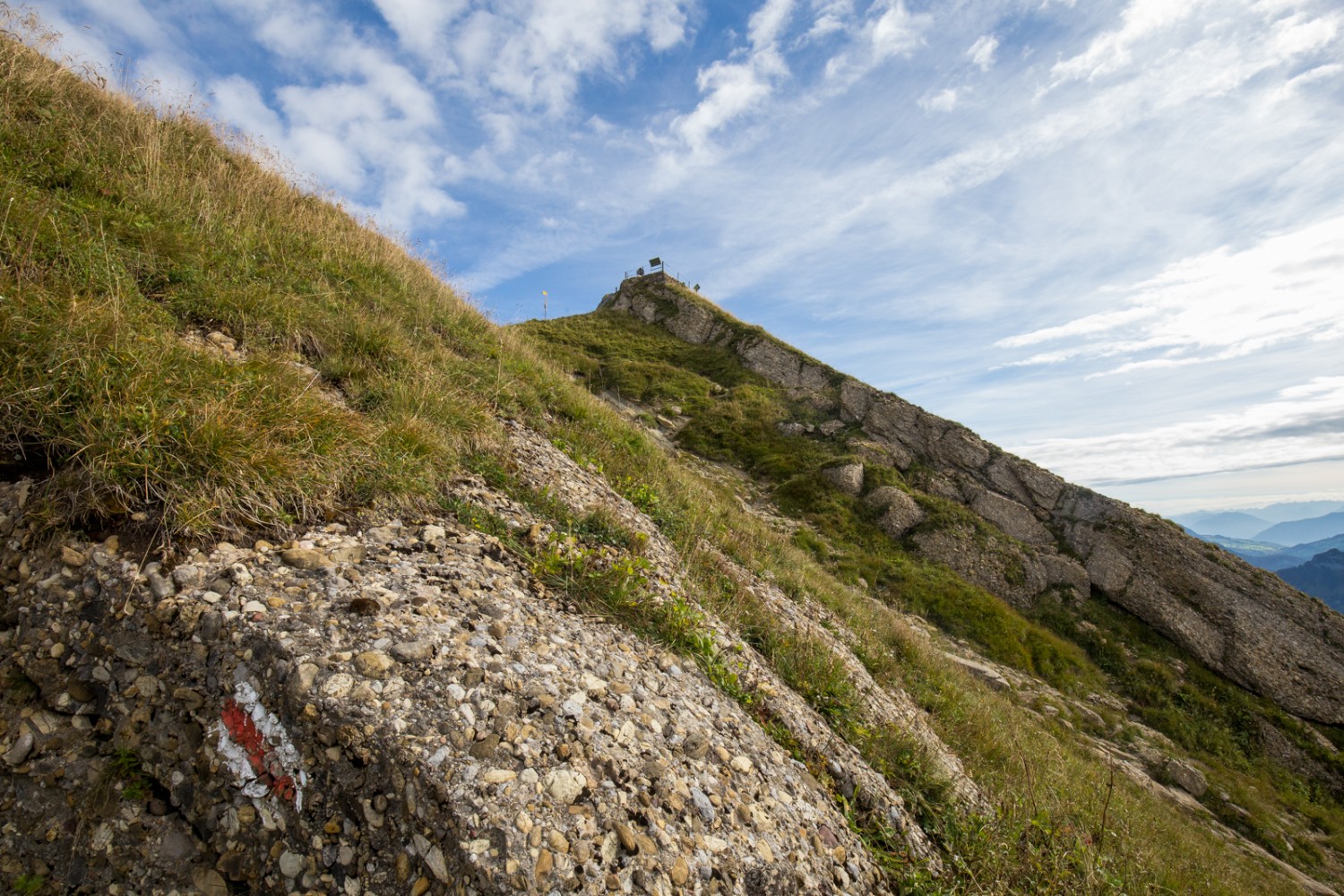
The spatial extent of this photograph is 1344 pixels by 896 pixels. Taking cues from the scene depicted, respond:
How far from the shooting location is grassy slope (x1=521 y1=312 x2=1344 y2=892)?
55.3ft

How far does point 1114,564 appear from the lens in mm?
25203

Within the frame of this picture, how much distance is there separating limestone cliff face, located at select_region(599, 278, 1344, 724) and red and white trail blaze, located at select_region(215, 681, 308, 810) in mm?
24778

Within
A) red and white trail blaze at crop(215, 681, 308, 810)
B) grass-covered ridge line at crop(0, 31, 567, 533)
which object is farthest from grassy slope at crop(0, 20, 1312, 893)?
red and white trail blaze at crop(215, 681, 308, 810)

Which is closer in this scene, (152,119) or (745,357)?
(152,119)

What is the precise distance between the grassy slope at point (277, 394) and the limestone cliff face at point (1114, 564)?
40.1 ft

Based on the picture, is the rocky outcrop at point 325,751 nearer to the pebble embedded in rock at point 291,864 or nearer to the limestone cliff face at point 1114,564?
the pebble embedded in rock at point 291,864

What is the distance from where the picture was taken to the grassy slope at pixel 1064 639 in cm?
1686

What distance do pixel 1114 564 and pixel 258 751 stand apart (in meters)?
31.8

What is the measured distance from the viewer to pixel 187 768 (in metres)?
3.22

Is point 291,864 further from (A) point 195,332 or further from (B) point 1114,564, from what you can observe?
(B) point 1114,564

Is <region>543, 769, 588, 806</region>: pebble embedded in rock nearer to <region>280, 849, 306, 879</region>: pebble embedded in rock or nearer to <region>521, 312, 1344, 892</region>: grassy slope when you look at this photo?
<region>280, 849, 306, 879</region>: pebble embedded in rock

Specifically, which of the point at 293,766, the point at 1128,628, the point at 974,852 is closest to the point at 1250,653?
the point at 1128,628

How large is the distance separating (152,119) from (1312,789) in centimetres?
3628

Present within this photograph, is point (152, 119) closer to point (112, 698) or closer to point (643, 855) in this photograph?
point (112, 698)
